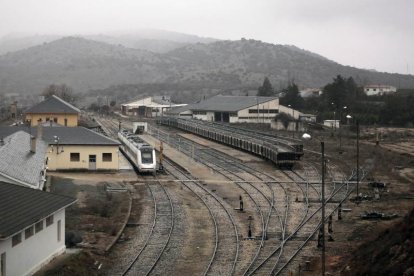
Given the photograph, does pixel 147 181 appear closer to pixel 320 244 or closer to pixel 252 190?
pixel 252 190

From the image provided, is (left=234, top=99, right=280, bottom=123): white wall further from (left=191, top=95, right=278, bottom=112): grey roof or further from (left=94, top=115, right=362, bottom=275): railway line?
(left=94, top=115, right=362, bottom=275): railway line

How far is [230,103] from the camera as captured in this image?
333ft

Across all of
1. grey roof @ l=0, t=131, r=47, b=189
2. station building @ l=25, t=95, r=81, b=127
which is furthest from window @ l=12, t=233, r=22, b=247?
station building @ l=25, t=95, r=81, b=127

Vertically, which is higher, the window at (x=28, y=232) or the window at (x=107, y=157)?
the window at (x=28, y=232)

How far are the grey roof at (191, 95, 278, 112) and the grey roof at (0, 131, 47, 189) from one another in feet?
197

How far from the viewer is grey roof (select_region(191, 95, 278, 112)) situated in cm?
9444

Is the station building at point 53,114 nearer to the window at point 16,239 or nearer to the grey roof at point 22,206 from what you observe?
the grey roof at point 22,206

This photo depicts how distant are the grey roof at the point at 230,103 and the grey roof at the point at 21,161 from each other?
60078 mm

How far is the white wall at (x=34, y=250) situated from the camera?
1686 cm

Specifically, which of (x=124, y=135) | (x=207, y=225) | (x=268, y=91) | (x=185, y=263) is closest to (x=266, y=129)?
(x=124, y=135)

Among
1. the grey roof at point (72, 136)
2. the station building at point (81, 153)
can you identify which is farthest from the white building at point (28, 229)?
the grey roof at point (72, 136)

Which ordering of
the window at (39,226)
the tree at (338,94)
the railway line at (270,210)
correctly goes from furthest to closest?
the tree at (338,94) < the railway line at (270,210) < the window at (39,226)

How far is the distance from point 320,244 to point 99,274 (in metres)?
8.05

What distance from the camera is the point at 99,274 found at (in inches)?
750
